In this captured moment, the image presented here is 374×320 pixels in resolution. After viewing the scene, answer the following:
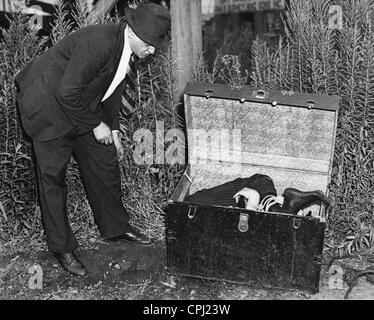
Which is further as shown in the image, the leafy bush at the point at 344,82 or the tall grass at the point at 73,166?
the tall grass at the point at 73,166

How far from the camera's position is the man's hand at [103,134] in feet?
11.2

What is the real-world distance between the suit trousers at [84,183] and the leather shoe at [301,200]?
1.23 meters

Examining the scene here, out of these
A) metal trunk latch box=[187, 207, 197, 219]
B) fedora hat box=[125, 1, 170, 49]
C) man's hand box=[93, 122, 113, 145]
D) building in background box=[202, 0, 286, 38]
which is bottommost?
metal trunk latch box=[187, 207, 197, 219]

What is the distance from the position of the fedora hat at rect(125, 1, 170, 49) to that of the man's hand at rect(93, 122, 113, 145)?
2.08ft

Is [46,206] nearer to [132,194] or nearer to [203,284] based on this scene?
[132,194]

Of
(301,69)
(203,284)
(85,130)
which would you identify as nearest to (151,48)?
(85,130)

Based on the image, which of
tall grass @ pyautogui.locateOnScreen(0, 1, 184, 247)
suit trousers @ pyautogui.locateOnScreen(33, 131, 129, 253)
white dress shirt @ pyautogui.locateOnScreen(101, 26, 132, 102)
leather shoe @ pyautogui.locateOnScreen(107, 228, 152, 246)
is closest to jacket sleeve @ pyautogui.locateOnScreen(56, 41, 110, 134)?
white dress shirt @ pyautogui.locateOnScreen(101, 26, 132, 102)

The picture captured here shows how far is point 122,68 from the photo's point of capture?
3.43 metres

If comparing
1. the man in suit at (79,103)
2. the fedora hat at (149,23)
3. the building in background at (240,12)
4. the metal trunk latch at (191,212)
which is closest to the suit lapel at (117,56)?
the man in suit at (79,103)

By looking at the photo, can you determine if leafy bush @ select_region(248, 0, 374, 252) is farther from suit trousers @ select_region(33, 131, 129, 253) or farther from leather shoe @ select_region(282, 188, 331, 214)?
suit trousers @ select_region(33, 131, 129, 253)

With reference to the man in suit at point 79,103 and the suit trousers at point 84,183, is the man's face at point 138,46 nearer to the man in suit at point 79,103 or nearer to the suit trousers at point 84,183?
the man in suit at point 79,103

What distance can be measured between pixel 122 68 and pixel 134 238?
134 cm

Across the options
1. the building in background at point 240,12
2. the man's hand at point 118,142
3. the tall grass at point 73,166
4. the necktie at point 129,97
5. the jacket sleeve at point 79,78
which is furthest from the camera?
the building in background at point 240,12

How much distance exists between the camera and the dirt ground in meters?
3.49
